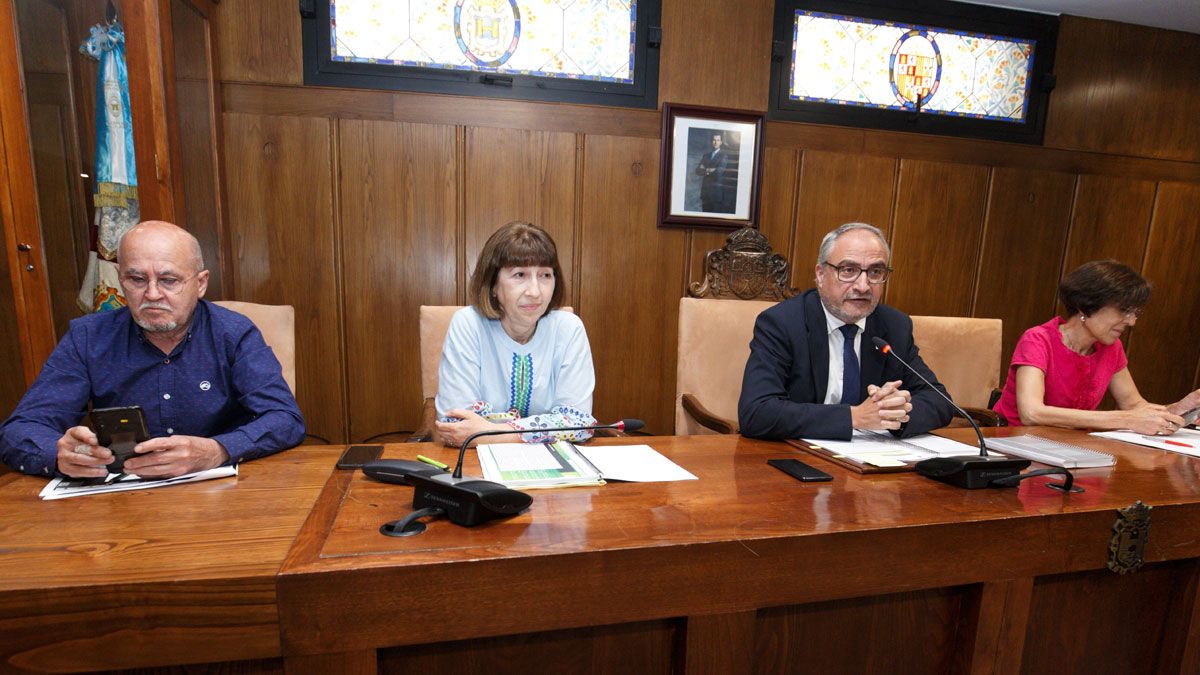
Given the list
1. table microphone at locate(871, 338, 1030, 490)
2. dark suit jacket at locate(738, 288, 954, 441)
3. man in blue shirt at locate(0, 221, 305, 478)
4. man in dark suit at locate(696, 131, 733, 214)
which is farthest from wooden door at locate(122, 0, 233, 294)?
table microphone at locate(871, 338, 1030, 490)

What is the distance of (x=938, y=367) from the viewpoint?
95.9 inches

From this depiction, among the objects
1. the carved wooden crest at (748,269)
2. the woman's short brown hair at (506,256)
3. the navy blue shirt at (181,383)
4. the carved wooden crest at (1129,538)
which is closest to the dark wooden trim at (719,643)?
the carved wooden crest at (1129,538)

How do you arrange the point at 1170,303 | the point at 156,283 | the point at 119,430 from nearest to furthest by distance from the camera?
1. the point at 119,430
2. the point at 156,283
3. the point at 1170,303

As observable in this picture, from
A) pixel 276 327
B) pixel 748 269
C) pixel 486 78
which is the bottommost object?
pixel 276 327

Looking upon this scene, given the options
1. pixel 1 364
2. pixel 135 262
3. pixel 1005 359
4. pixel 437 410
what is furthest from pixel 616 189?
pixel 1005 359

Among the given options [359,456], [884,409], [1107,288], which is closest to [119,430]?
[359,456]

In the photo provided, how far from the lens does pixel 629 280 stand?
3207 millimetres

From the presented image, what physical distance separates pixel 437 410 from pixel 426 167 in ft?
5.41

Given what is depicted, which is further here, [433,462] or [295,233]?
[295,233]

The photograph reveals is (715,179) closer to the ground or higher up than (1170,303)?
higher up

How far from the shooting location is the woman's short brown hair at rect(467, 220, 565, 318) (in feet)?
5.53

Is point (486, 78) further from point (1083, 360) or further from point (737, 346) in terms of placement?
point (1083, 360)

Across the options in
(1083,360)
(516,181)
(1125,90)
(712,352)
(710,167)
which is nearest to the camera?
(1083,360)

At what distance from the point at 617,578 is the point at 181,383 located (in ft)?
4.24
